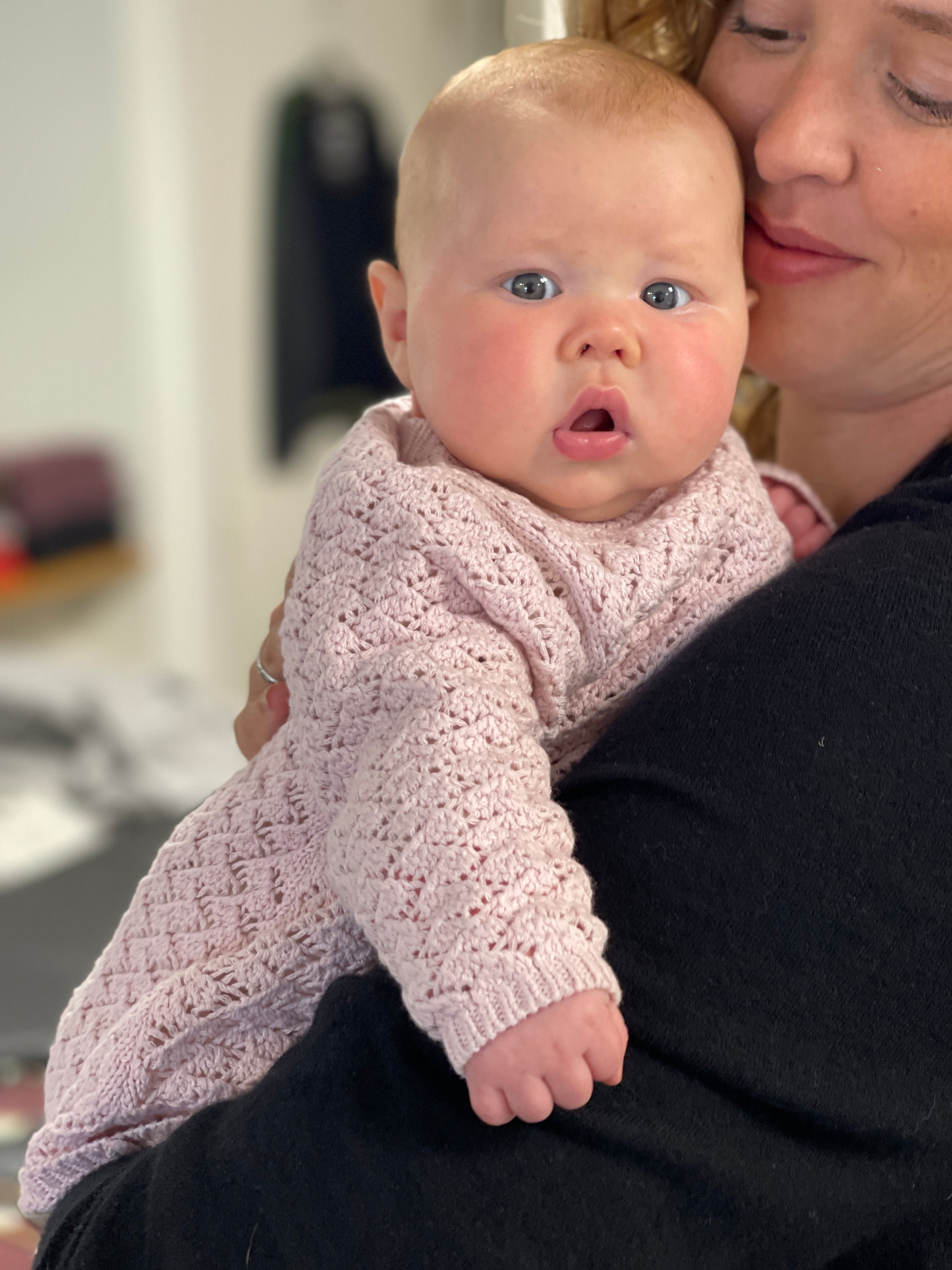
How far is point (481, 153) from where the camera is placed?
0.87m

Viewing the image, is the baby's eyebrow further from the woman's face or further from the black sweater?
the black sweater

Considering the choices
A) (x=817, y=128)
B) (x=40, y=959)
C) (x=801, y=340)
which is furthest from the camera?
(x=40, y=959)

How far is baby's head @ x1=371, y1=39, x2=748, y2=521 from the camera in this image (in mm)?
844

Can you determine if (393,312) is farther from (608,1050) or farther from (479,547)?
(608,1050)

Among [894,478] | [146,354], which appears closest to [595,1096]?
[894,478]

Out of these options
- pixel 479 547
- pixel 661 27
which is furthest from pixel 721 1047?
pixel 661 27

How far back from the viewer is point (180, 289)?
390cm

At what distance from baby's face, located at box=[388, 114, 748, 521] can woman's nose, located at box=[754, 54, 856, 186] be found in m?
0.05

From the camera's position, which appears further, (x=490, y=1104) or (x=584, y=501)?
(x=584, y=501)

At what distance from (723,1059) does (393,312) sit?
58cm

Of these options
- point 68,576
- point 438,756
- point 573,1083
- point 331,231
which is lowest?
point 68,576

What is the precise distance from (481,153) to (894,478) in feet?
1.43

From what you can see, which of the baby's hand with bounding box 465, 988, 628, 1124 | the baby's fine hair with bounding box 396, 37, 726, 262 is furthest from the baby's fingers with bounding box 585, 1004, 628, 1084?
the baby's fine hair with bounding box 396, 37, 726, 262

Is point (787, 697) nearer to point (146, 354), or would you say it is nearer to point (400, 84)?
point (146, 354)
